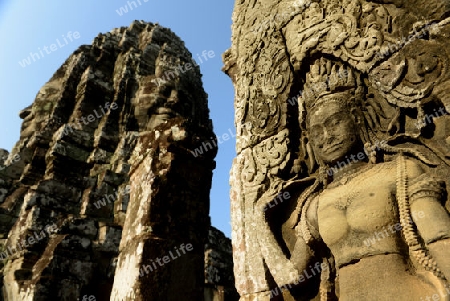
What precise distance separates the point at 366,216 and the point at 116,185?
817 centimetres

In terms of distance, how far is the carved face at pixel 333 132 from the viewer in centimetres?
254

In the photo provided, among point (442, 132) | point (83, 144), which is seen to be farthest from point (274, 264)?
point (83, 144)

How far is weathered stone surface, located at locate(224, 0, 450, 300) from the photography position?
2.05m

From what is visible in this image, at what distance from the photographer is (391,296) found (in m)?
1.93

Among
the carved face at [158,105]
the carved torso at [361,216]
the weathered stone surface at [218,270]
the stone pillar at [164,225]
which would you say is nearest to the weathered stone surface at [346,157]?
the carved torso at [361,216]

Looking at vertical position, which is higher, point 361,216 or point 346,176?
point 346,176

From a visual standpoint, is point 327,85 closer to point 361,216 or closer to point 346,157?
point 346,157

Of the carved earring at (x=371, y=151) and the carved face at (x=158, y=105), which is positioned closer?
the carved earring at (x=371, y=151)

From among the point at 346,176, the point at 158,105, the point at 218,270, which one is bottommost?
the point at 346,176

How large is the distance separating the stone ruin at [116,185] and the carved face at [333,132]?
84.7 inches

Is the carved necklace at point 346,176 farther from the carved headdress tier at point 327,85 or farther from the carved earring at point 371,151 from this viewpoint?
the carved headdress tier at point 327,85

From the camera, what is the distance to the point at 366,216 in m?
2.20

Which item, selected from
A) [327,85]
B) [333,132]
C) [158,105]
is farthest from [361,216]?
Answer: [158,105]

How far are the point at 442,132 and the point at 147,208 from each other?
3.05 metres
